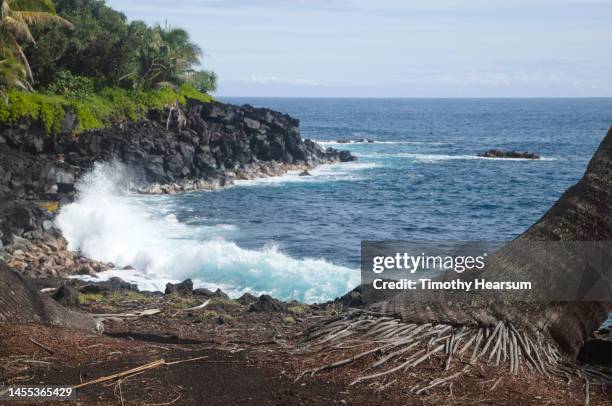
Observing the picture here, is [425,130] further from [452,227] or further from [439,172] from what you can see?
[452,227]

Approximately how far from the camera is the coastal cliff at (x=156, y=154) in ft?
100

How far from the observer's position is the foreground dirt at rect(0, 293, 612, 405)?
6.15 metres

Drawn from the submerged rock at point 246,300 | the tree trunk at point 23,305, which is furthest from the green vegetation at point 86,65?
the tree trunk at point 23,305

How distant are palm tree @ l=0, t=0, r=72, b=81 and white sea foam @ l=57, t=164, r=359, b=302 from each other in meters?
7.48

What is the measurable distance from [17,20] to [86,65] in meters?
15.3

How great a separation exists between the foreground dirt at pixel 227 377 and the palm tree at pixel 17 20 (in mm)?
25584

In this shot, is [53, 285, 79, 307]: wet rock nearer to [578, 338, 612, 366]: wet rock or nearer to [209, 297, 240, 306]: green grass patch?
[209, 297, 240, 306]: green grass patch

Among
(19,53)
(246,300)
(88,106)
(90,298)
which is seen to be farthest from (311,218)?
(90,298)

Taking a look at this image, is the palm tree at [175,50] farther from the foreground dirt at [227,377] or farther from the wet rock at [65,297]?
the foreground dirt at [227,377]

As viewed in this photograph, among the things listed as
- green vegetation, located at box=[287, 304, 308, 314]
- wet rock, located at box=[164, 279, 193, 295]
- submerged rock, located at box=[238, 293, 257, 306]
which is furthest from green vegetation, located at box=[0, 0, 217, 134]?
green vegetation, located at box=[287, 304, 308, 314]

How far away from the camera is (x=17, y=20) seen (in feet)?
99.7

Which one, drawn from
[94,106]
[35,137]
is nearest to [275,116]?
[94,106]

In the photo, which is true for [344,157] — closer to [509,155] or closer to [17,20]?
[509,155]


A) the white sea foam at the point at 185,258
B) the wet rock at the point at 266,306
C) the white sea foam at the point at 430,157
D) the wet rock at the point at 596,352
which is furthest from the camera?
the white sea foam at the point at 430,157
